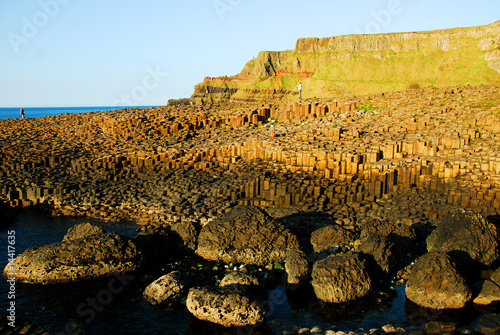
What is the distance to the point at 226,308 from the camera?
30.0 feet

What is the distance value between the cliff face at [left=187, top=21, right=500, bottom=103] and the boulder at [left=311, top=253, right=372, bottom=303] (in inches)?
1658

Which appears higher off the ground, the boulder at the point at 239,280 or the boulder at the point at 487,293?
the boulder at the point at 239,280

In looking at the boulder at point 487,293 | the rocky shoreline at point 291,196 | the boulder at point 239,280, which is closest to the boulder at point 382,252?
the rocky shoreline at point 291,196

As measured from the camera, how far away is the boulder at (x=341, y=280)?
10008 mm

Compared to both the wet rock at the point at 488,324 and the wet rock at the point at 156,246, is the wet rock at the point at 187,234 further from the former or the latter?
the wet rock at the point at 488,324

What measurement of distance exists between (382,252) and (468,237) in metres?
2.51

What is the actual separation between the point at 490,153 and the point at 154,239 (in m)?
13.4

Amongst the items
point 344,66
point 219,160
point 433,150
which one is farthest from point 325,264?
point 344,66

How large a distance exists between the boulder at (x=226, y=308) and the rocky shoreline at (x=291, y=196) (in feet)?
0.10

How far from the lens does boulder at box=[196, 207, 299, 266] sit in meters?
12.2

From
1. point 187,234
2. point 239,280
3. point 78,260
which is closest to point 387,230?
point 239,280

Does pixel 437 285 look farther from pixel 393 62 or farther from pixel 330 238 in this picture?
pixel 393 62

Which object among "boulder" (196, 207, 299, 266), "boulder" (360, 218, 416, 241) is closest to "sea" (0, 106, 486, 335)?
"boulder" (196, 207, 299, 266)

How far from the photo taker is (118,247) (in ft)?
38.4
